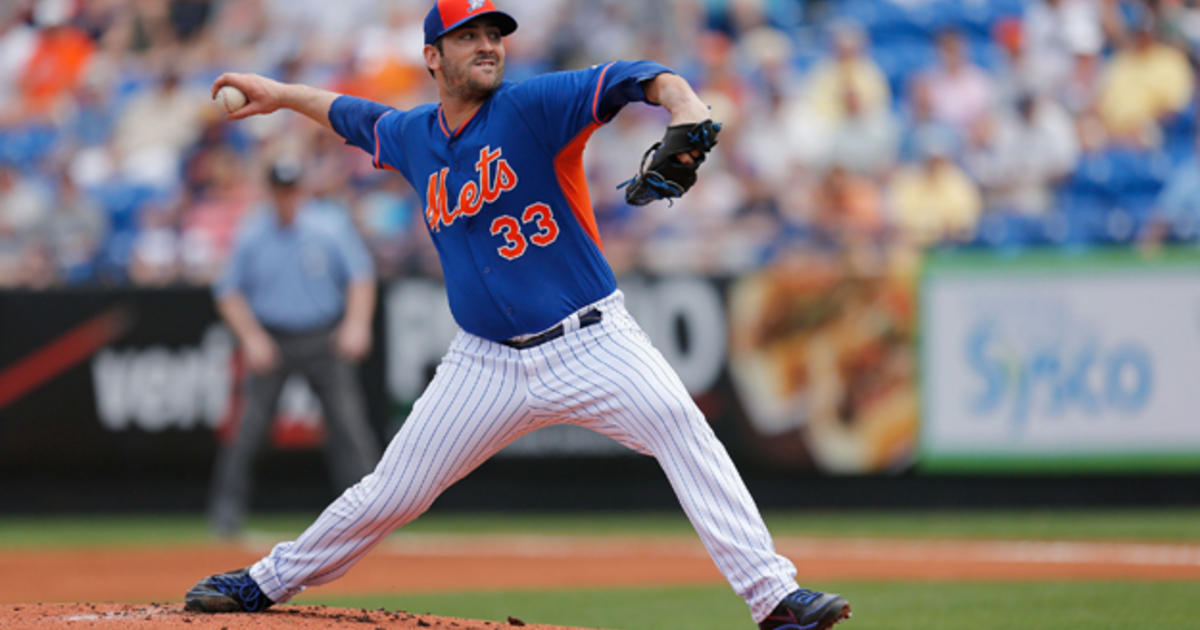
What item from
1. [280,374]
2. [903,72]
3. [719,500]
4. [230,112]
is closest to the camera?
[719,500]

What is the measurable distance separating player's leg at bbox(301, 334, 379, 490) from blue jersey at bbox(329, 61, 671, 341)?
472 centimetres

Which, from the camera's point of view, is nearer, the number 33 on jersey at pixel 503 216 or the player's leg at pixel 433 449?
the number 33 on jersey at pixel 503 216

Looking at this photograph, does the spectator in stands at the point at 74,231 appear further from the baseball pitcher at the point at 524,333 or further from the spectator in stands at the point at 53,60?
the baseball pitcher at the point at 524,333

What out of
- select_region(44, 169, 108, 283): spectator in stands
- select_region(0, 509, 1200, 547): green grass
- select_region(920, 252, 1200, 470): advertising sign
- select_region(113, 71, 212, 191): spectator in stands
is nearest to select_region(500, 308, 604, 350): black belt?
select_region(0, 509, 1200, 547): green grass

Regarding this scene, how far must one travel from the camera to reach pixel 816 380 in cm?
1036

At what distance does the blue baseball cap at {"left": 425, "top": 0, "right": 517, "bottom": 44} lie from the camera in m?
4.31

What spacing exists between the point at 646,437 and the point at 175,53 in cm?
1152

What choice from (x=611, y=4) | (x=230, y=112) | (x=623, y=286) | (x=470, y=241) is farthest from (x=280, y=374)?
(x=611, y=4)

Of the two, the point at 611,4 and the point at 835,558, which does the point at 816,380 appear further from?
the point at 611,4

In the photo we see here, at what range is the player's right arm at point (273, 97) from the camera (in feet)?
16.2

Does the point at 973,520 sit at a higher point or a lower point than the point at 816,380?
lower

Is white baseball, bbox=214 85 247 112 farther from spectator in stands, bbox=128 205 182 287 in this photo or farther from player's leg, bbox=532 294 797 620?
spectator in stands, bbox=128 205 182 287

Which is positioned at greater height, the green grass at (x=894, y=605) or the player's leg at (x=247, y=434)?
the player's leg at (x=247, y=434)

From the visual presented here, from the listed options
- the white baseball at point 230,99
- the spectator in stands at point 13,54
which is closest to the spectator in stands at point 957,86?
the spectator in stands at point 13,54
